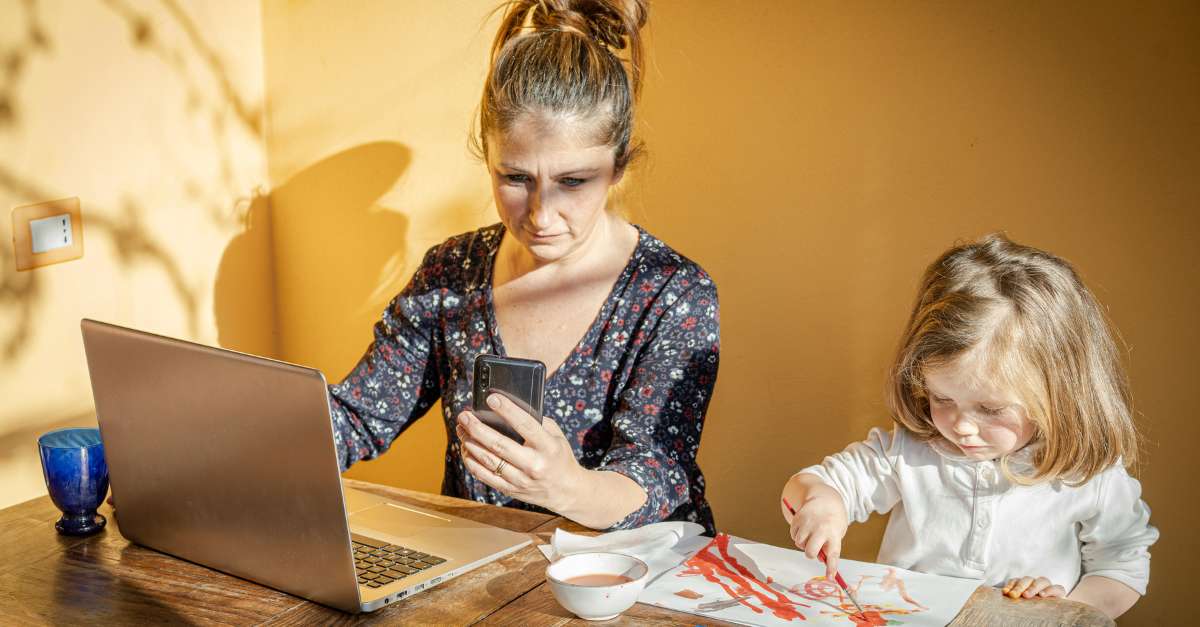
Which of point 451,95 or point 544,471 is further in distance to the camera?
point 451,95

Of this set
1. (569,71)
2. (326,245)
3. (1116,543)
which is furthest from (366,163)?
(1116,543)

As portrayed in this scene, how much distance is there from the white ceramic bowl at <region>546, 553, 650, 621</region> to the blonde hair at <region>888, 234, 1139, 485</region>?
466mm

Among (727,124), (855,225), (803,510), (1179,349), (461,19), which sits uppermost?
(461,19)

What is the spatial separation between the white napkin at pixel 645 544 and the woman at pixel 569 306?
0.02 metres

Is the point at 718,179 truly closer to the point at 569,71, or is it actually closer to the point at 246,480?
the point at 569,71

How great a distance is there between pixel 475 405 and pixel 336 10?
1360mm

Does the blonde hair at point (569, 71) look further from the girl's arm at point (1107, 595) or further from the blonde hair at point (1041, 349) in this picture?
the girl's arm at point (1107, 595)

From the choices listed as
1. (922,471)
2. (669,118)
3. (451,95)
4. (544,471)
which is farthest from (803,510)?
(451,95)

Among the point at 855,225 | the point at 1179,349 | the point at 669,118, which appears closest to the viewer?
the point at 1179,349

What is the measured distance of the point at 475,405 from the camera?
124cm

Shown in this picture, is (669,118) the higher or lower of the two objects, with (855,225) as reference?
higher

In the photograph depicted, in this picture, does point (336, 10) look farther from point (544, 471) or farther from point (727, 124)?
point (544, 471)

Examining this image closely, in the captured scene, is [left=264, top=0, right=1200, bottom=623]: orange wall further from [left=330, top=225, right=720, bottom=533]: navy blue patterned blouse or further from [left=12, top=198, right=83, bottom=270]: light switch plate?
[left=12, top=198, right=83, bottom=270]: light switch plate

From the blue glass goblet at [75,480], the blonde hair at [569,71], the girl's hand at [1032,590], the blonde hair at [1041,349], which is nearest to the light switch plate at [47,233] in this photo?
the blue glass goblet at [75,480]
